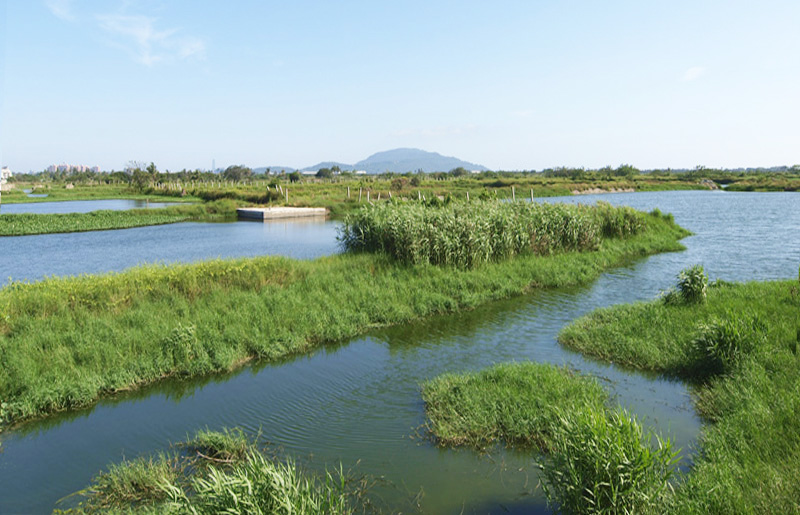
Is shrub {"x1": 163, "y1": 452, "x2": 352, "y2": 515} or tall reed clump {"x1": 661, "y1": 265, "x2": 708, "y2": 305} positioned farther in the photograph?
tall reed clump {"x1": 661, "y1": 265, "x2": 708, "y2": 305}

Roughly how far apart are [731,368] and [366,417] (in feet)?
20.9

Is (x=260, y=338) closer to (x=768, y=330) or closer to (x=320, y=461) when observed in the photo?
(x=320, y=461)

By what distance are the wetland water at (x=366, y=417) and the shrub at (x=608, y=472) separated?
3.09 feet

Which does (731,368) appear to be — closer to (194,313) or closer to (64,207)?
(194,313)

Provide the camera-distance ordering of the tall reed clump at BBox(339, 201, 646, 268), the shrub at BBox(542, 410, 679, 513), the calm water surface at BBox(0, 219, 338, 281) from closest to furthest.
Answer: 1. the shrub at BBox(542, 410, 679, 513)
2. the tall reed clump at BBox(339, 201, 646, 268)
3. the calm water surface at BBox(0, 219, 338, 281)

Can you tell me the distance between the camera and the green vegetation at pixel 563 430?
486 centimetres

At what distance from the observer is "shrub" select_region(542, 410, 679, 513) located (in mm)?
4812

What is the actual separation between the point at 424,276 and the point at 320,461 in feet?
29.5

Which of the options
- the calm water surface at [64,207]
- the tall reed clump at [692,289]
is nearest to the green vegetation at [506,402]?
the tall reed clump at [692,289]

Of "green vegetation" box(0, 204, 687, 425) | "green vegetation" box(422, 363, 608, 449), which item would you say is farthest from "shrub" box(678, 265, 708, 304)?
"green vegetation" box(422, 363, 608, 449)

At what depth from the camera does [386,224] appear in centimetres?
1695

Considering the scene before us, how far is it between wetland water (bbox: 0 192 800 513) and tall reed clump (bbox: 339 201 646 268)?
3.08 meters

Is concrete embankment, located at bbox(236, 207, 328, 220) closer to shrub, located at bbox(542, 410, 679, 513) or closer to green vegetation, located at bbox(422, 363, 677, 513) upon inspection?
green vegetation, located at bbox(422, 363, 677, 513)

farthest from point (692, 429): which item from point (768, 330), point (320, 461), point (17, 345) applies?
point (17, 345)
